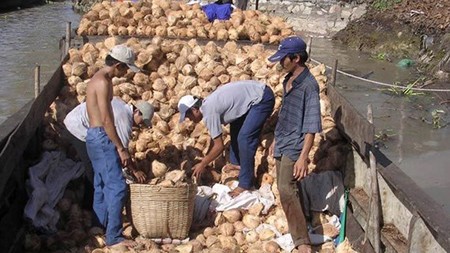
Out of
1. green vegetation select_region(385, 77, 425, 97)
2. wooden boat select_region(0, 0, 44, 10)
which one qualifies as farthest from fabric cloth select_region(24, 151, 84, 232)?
wooden boat select_region(0, 0, 44, 10)

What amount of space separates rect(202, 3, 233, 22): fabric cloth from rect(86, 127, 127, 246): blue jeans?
351 centimetres

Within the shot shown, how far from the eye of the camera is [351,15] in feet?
63.5

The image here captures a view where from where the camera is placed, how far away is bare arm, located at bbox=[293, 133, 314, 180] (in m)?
4.04

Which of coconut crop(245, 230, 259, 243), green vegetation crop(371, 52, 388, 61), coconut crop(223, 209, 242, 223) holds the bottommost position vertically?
green vegetation crop(371, 52, 388, 61)

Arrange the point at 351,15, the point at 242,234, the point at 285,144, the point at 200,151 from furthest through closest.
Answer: the point at 351,15 < the point at 200,151 < the point at 242,234 < the point at 285,144

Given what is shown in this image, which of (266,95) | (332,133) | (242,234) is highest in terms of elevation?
(266,95)

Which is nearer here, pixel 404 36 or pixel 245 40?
pixel 245 40

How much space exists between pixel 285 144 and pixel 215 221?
1002mm

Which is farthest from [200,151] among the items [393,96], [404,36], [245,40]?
[404,36]

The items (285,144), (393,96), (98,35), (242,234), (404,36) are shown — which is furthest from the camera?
(404,36)

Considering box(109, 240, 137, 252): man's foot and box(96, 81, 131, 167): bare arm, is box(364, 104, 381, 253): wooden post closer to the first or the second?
box(109, 240, 137, 252): man's foot

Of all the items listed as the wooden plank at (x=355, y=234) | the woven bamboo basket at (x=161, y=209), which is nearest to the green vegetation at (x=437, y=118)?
the wooden plank at (x=355, y=234)

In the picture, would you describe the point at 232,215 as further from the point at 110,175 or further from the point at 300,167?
the point at 110,175

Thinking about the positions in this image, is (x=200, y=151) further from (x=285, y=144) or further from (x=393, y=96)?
(x=393, y=96)
